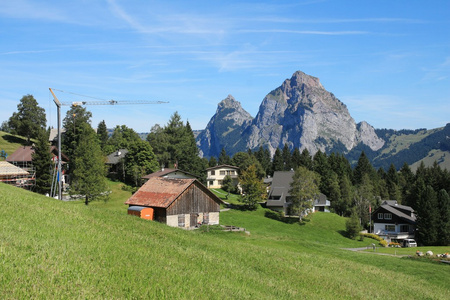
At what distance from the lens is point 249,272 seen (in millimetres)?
18422

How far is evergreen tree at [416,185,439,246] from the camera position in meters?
77.1

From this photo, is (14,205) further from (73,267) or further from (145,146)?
(145,146)

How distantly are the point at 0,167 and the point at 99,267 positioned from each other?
220 feet

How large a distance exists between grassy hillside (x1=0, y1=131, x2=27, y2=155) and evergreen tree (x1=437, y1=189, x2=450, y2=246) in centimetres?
10885

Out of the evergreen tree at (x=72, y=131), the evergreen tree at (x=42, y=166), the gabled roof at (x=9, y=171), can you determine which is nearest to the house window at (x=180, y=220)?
the evergreen tree at (x=42, y=166)

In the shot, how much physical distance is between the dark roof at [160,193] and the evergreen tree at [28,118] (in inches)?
2773

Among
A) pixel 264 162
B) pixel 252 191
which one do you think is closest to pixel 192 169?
pixel 252 191

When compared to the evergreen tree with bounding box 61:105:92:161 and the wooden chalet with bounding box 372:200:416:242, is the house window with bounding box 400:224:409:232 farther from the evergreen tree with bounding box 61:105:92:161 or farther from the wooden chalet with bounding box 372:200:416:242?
the evergreen tree with bounding box 61:105:92:161

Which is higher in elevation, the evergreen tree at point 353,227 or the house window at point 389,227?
the evergreen tree at point 353,227

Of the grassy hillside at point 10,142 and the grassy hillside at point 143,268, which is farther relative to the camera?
the grassy hillside at point 10,142

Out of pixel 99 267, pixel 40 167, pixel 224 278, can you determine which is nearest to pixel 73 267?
pixel 99 267

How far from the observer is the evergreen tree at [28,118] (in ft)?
358

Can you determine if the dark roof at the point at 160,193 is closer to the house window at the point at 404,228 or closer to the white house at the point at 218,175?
the house window at the point at 404,228

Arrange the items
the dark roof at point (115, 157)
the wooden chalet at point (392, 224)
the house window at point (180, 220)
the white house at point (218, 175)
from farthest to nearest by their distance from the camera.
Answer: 1. the white house at point (218, 175)
2. the dark roof at point (115, 157)
3. the wooden chalet at point (392, 224)
4. the house window at point (180, 220)
